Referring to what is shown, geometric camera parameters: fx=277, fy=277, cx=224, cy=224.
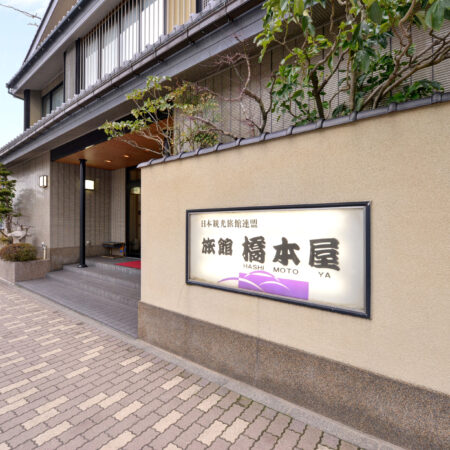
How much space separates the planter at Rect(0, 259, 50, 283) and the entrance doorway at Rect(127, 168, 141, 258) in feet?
8.84

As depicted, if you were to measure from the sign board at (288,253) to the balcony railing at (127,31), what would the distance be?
4.01 metres

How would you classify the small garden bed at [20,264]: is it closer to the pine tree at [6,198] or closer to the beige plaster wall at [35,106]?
the pine tree at [6,198]

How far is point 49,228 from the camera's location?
9250 mm

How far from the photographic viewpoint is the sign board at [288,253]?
2451 mm

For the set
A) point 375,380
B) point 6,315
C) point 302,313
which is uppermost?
A: point 302,313

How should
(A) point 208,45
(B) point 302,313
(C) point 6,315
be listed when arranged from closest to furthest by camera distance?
(B) point 302,313 → (A) point 208,45 → (C) point 6,315

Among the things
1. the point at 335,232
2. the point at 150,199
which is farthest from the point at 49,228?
the point at 335,232

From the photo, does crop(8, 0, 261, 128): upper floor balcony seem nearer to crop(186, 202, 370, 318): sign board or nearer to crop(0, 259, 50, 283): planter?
crop(186, 202, 370, 318): sign board

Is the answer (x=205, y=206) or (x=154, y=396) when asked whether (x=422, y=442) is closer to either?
(x=154, y=396)

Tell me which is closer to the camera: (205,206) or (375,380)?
(375,380)

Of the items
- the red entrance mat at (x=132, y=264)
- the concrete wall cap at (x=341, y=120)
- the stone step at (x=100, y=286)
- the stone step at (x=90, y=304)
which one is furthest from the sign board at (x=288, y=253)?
the red entrance mat at (x=132, y=264)

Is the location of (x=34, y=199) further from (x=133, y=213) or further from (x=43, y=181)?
(x=133, y=213)

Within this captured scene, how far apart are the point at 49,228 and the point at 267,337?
8.97m

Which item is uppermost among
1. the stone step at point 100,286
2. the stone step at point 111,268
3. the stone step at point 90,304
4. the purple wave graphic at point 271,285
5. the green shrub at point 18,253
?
the purple wave graphic at point 271,285
